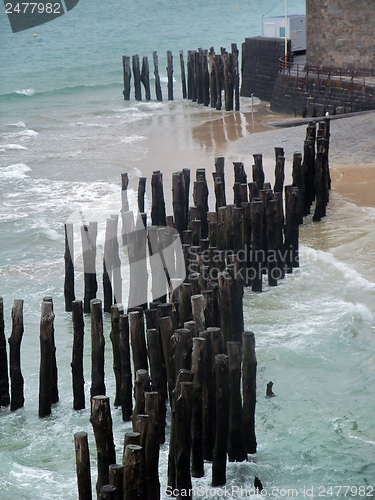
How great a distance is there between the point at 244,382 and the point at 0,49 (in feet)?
225

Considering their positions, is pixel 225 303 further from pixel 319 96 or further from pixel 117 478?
pixel 319 96

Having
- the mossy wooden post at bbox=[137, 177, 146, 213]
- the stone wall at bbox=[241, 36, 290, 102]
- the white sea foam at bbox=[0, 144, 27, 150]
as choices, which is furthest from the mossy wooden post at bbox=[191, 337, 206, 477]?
the stone wall at bbox=[241, 36, 290, 102]

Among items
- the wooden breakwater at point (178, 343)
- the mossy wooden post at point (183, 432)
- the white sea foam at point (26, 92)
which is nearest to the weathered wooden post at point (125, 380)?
the wooden breakwater at point (178, 343)

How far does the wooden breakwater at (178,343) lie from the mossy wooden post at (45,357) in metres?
0.01

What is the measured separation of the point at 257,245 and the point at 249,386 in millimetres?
4389

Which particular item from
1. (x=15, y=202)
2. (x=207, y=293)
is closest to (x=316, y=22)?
(x=15, y=202)

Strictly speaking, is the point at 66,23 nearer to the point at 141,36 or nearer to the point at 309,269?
the point at 141,36

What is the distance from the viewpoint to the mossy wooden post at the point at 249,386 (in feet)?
21.7

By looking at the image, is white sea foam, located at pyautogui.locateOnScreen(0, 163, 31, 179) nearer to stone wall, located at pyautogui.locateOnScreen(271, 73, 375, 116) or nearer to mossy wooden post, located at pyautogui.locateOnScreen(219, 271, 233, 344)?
stone wall, located at pyautogui.locateOnScreen(271, 73, 375, 116)

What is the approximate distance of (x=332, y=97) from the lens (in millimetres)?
23562

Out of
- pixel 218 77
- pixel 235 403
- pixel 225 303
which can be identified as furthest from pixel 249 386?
pixel 218 77

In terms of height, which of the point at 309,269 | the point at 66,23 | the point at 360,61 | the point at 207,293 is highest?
the point at 66,23

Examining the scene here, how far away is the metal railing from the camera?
78.0 ft

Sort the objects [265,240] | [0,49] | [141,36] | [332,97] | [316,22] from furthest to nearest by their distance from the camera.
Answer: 1. [141,36]
2. [0,49]
3. [316,22]
4. [332,97]
5. [265,240]
